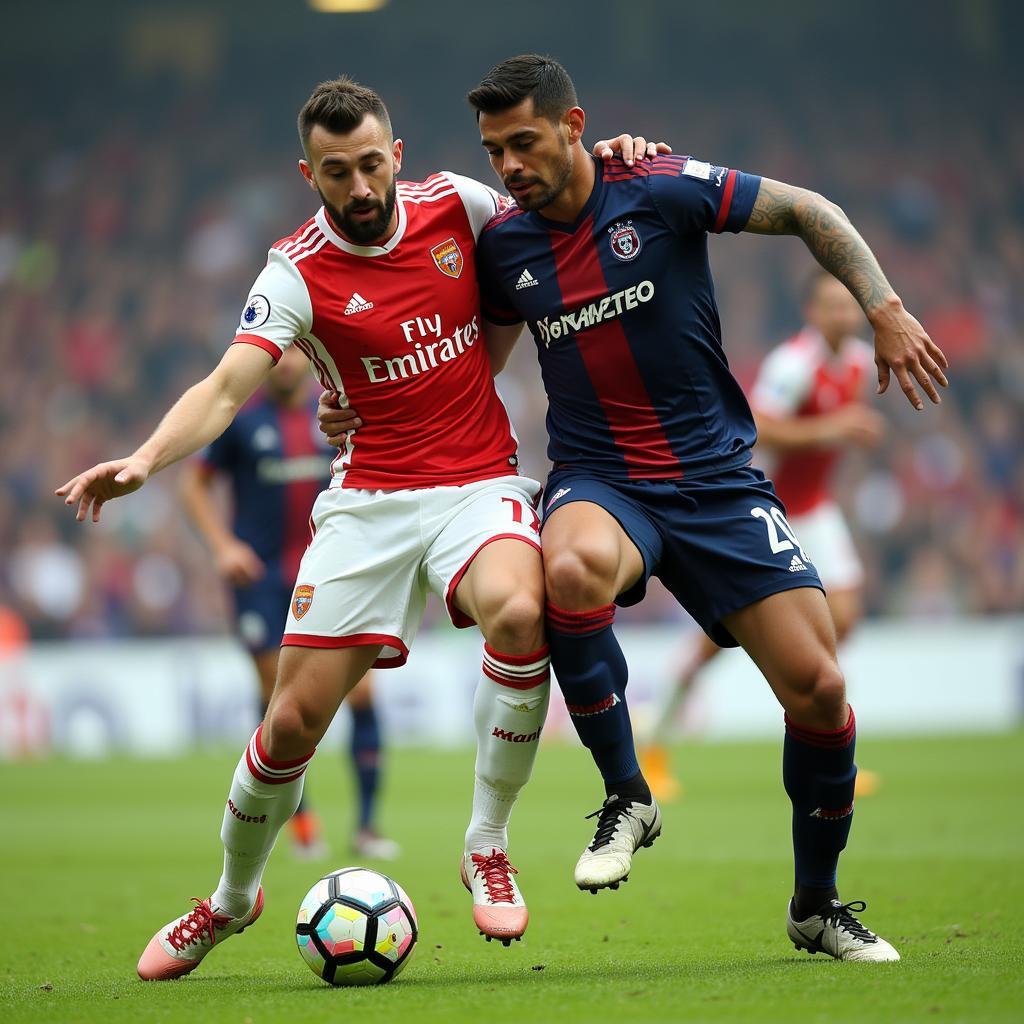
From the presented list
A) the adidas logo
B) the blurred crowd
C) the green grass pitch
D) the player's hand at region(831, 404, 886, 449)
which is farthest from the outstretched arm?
the blurred crowd

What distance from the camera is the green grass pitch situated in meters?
4.35

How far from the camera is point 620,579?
192 inches

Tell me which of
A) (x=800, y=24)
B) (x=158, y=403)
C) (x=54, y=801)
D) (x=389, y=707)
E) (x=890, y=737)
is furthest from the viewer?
(x=800, y=24)

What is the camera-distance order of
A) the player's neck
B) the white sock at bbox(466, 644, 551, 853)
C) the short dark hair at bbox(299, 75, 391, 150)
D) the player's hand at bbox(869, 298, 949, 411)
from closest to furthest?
the player's hand at bbox(869, 298, 949, 411)
the white sock at bbox(466, 644, 551, 853)
the short dark hair at bbox(299, 75, 391, 150)
the player's neck

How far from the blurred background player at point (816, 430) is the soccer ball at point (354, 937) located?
5.51 meters

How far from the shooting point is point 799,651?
16.0 feet

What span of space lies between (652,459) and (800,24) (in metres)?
22.8

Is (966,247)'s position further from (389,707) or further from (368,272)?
(368,272)

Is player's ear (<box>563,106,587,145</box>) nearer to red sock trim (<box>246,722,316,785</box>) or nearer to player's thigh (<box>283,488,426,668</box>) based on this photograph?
player's thigh (<box>283,488,426,668</box>)


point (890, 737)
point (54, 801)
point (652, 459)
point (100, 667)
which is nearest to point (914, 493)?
point (890, 737)

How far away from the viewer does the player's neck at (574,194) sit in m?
5.19

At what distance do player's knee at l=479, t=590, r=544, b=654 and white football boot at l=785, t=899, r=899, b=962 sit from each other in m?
1.21

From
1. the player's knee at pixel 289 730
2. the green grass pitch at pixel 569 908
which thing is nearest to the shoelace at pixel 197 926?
the green grass pitch at pixel 569 908

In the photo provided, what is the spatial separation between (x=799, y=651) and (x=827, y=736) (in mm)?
302
